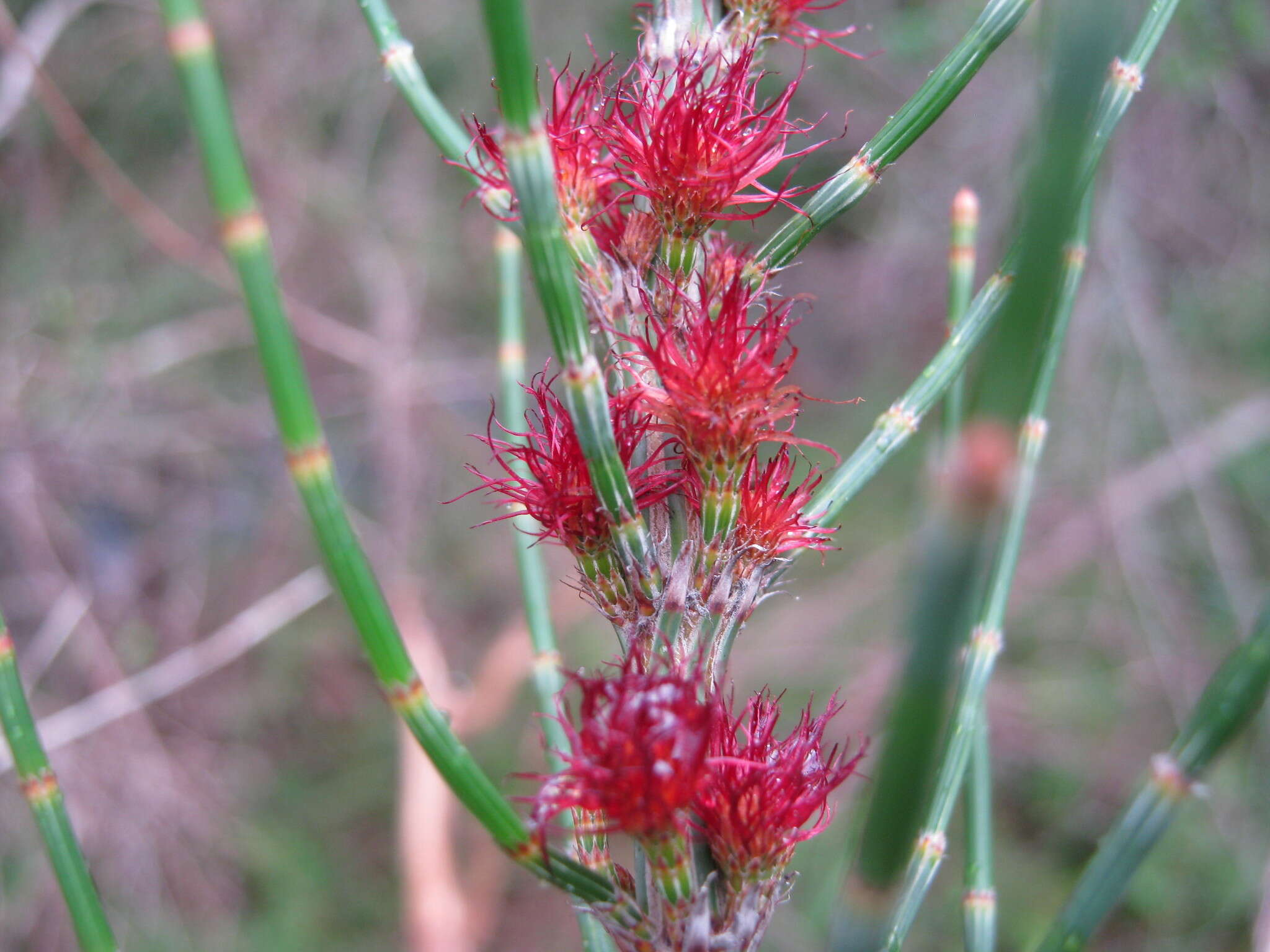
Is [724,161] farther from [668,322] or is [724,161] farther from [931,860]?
[931,860]

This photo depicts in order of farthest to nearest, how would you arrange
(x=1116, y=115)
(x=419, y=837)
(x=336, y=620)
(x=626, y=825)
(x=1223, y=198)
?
(x=336, y=620) → (x=1223, y=198) → (x=419, y=837) → (x=1116, y=115) → (x=626, y=825)

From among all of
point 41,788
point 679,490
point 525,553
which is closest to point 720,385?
point 679,490

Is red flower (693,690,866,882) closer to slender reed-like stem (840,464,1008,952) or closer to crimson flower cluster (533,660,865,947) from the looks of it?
crimson flower cluster (533,660,865,947)

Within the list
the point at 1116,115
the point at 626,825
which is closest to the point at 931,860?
the point at 626,825

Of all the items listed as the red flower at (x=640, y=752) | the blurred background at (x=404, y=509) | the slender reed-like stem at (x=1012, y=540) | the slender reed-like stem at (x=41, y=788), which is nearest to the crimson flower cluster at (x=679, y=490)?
the red flower at (x=640, y=752)

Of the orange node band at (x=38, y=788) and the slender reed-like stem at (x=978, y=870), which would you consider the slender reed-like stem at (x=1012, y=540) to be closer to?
the slender reed-like stem at (x=978, y=870)

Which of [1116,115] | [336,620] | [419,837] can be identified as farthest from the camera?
[336,620]
